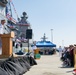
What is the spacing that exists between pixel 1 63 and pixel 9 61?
147 cm

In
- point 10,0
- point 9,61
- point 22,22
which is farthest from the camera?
point 22,22

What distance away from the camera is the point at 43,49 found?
190 ft

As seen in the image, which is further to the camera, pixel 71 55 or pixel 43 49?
pixel 43 49

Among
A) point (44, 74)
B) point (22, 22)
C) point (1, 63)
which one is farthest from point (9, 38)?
point (22, 22)

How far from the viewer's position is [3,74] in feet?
32.5

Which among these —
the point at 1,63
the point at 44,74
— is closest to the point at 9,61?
the point at 1,63

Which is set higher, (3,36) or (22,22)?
(22,22)

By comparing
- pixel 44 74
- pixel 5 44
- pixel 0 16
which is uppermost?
pixel 0 16

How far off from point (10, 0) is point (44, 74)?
254ft

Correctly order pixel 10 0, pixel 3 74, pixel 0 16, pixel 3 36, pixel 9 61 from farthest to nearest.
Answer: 1. pixel 10 0
2. pixel 0 16
3. pixel 3 36
4. pixel 9 61
5. pixel 3 74

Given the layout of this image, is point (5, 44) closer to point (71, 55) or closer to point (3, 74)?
point (71, 55)

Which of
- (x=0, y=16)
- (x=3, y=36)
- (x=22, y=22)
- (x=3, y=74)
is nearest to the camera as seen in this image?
(x=3, y=74)

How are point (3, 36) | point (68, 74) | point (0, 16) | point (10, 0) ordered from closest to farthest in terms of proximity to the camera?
point (68, 74)
point (3, 36)
point (0, 16)
point (10, 0)

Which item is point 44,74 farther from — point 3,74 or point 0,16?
point 0,16
